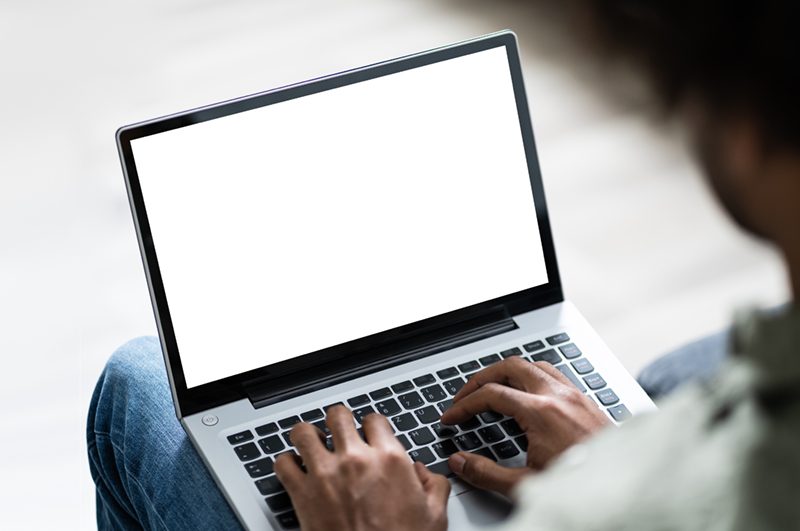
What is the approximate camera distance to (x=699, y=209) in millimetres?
1650

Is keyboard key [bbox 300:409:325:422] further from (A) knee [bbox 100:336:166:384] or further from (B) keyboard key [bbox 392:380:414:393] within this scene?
(A) knee [bbox 100:336:166:384]

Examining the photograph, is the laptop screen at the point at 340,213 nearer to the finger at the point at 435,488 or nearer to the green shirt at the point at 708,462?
the finger at the point at 435,488

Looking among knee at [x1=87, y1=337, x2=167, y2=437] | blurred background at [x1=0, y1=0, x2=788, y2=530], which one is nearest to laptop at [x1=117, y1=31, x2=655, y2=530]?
knee at [x1=87, y1=337, x2=167, y2=437]

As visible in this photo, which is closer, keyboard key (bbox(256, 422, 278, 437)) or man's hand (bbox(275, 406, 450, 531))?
man's hand (bbox(275, 406, 450, 531))

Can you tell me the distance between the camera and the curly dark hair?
A: 33 cm

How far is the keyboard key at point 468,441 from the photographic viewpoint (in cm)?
67

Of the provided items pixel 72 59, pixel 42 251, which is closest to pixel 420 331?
pixel 42 251

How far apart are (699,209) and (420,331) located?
1.07m

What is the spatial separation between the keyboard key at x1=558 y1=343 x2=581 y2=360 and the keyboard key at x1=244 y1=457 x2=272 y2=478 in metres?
0.28

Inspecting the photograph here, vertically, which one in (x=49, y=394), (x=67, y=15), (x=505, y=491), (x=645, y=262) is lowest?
(x=645, y=262)

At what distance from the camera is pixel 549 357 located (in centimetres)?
75

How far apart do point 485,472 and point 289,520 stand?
15cm

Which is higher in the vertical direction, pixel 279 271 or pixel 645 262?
pixel 279 271

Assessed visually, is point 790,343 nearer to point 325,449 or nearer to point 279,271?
point 325,449
